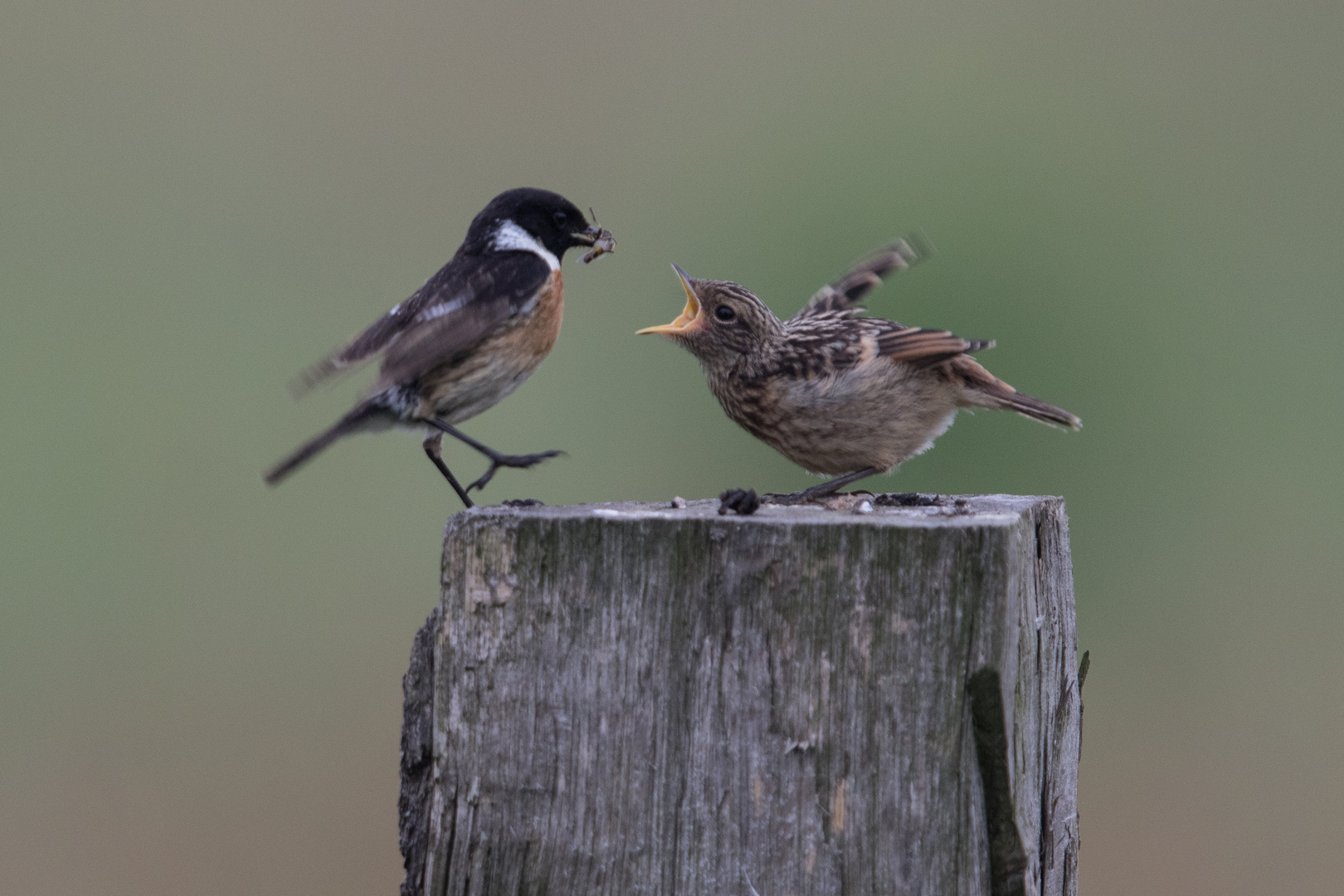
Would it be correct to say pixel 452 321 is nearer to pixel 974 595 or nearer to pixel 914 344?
pixel 914 344

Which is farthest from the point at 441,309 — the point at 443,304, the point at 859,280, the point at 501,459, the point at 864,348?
the point at 859,280

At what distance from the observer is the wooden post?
257 cm

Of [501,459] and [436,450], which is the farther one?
[436,450]

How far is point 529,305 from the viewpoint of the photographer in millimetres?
4812

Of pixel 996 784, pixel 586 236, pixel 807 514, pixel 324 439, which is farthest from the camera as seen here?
pixel 586 236

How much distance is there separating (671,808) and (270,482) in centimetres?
181

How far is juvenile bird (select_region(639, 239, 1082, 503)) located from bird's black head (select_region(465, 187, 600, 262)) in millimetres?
566

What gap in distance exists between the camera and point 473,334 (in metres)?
4.34

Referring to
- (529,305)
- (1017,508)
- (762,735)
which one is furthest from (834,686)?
(529,305)

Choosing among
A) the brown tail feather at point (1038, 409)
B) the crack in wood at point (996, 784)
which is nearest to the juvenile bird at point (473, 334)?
the brown tail feather at point (1038, 409)

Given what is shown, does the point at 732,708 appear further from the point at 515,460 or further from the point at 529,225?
the point at 529,225

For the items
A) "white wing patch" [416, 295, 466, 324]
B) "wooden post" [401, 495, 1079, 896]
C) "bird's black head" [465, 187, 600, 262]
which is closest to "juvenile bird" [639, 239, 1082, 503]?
"bird's black head" [465, 187, 600, 262]

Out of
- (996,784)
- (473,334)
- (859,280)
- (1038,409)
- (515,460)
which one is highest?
(859,280)

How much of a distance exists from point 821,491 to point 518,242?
186cm
